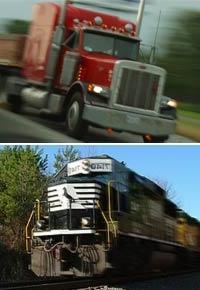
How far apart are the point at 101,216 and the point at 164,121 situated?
1184mm

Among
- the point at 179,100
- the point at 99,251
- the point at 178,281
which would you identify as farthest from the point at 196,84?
the point at 178,281

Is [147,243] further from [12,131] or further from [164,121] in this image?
[12,131]

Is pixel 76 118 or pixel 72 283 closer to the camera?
pixel 76 118

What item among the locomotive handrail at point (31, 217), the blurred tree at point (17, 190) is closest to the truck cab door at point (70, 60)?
the blurred tree at point (17, 190)

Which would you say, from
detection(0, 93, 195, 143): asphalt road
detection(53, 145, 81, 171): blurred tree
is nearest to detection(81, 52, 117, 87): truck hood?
detection(0, 93, 195, 143): asphalt road

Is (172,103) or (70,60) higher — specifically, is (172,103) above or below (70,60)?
below

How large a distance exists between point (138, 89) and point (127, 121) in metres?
0.52

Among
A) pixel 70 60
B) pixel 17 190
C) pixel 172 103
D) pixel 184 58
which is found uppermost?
pixel 184 58

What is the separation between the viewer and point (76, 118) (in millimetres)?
4594

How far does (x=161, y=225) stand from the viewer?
5891 millimetres

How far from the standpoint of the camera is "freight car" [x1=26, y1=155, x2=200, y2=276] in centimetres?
512

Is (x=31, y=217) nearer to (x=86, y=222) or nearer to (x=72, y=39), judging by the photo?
(x=86, y=222)

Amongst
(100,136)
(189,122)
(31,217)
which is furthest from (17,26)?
(31,217)

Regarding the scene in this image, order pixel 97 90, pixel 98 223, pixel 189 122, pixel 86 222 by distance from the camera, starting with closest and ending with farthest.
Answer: pixel 189 122 < pixel 97 90 < pixel 98 223 < pixel 86 222
